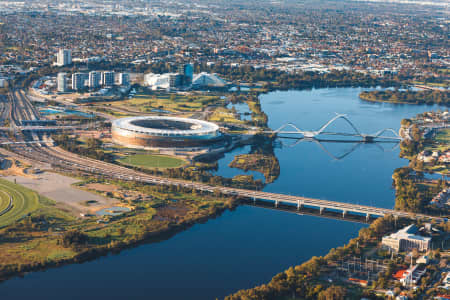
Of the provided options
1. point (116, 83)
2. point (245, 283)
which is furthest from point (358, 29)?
point (245, 283)

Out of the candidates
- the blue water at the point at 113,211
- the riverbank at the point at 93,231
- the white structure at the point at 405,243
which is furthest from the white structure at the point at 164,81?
the white structure at the point at 405,243

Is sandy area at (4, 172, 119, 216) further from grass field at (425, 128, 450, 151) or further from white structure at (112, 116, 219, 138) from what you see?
grass field at (425, 128, 450, 151)

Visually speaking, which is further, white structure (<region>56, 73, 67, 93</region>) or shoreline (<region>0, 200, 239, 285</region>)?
white structure (<region>56, 73, 67, 93</region>)

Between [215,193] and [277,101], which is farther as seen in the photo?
[277,101]

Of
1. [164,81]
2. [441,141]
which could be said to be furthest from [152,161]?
[164,81]

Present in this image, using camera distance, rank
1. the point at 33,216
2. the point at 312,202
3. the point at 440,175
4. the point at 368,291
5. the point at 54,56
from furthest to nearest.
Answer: the point at 54,56 → the point at 440,175 → the point at 312,202 → the point at 33,216 → the point at 368,291

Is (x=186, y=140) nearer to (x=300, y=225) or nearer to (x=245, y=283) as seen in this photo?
(x=300, y=225)

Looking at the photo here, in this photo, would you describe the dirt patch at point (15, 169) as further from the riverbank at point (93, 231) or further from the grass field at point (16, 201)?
the riverbank at point (93, 231)

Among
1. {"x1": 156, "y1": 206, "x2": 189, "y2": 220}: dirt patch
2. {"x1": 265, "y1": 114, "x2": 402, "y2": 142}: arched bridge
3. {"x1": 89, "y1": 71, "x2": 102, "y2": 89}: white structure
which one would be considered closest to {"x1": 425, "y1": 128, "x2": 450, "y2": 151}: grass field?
{"x1": 265, "y1": 114, "x2": 402, "y2": 142}: arched bridge
